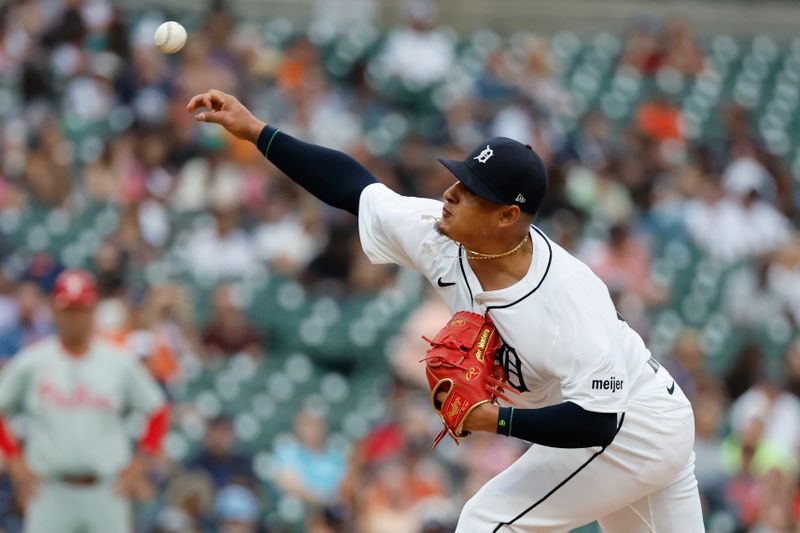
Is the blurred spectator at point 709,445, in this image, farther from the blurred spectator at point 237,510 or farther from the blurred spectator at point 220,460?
the blurred spectator at point 220,460

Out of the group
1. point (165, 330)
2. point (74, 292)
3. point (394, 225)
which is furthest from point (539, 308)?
point (165, 330)

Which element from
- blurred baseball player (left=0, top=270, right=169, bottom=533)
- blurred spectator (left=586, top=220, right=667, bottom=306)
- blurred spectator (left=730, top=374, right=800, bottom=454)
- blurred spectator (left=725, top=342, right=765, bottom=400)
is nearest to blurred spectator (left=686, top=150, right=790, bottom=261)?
blurred spectator (left=586, top=220, right=667, bottom=306)

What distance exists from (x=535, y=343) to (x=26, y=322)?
5.95 metres

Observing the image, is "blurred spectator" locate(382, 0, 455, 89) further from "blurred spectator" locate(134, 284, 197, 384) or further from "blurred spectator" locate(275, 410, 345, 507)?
"blurred spectator" locate(275, 410, 345, 507)

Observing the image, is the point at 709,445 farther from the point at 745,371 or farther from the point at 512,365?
the point at 512,365

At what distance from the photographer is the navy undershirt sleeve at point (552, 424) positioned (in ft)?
14.2

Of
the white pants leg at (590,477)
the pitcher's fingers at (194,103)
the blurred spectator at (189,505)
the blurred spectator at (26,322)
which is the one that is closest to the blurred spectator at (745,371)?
the blurred spectator at (189,505)

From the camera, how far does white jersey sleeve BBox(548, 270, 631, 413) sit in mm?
4367

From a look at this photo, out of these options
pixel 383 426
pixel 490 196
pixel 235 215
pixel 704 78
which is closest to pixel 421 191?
pixel 235 215

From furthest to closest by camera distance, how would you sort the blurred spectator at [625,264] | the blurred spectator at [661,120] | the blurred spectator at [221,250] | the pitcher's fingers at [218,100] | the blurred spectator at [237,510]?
the blurred spectator at [661,120], the blurred spectator at [625,264], the blurred spectator at [221,250], the blurred spectator at [237,510], the pitcher's fingers at [218,100]

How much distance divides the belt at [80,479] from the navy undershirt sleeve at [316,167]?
2.99 meters

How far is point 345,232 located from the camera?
10.8 metres

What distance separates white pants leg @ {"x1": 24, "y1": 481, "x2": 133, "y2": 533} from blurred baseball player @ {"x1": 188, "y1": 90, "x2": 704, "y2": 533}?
10.0ft

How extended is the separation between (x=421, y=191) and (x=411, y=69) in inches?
113
